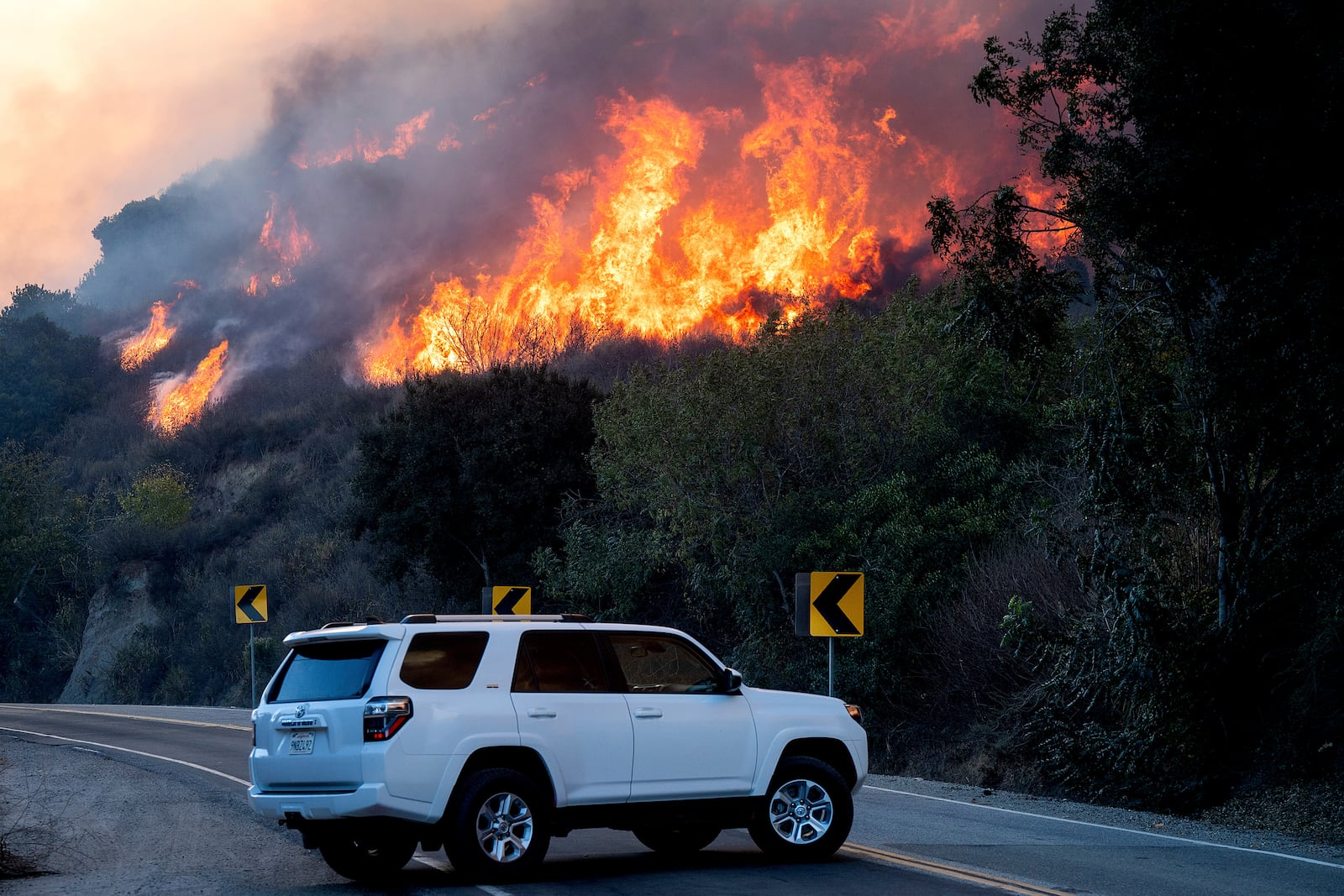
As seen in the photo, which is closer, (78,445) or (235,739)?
(235,739)

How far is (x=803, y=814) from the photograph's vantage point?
36.7 ft

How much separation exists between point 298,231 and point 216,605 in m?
43.1

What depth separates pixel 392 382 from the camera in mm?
72625

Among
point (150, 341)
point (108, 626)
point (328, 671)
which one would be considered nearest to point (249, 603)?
point (328, 671)

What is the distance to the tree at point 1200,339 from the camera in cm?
1362

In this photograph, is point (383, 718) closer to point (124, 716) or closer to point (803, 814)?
point (803, 814)

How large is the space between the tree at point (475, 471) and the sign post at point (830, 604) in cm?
1721

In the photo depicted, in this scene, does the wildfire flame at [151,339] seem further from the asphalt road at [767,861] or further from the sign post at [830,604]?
the sign post at [830,604]

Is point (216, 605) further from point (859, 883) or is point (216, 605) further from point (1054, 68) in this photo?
point (859, 883)

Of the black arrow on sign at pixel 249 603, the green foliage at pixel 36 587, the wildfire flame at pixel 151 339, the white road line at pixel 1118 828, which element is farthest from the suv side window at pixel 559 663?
the wildfire flame at pixel 151 339

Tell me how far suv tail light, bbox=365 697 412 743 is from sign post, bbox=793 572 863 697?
32.2 ft

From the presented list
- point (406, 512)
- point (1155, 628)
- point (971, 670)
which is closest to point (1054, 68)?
point (1155, 628)

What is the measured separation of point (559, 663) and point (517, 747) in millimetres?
777

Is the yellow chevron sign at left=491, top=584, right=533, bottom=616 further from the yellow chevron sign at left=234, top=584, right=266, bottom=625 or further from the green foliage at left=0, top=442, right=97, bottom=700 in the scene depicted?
the green foliage at left=0, top=442, right=97, bottom=700
